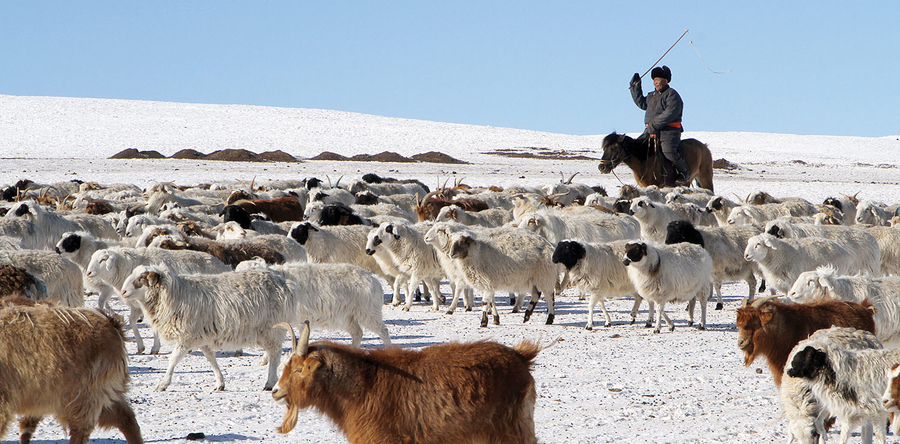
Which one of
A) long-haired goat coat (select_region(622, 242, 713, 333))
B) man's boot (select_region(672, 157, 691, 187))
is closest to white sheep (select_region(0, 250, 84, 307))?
long-haired goat coat (select_region(622, 242, 713, 333))

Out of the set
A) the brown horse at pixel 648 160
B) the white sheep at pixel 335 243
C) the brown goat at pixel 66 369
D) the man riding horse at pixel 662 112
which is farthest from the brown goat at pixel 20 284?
the man riding horse at pixel 662 112

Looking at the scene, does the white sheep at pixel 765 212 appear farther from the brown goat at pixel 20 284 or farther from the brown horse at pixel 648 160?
the brown goat at pixel 20 284

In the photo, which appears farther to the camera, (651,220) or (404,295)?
(651,220)

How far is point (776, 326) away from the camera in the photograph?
269 inches

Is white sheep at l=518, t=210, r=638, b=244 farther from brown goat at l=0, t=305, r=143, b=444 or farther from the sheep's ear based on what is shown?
brown goat at l=0, t=305, r=143, b=444

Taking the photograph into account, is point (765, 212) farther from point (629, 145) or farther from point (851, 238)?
point (851, 238)

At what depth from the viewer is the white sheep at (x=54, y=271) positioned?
30.0 ft

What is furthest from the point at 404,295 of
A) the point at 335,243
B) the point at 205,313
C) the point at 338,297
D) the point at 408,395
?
the point at 408,395

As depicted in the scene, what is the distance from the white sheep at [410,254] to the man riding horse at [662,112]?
10.4m

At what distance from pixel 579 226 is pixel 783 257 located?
3.95 metres

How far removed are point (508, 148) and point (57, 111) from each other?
40.4 metres

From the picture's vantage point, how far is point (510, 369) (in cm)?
498

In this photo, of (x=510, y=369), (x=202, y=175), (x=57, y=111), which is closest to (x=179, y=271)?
(x=510, y=369)

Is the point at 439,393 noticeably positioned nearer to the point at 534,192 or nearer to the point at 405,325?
the point at 405,325
